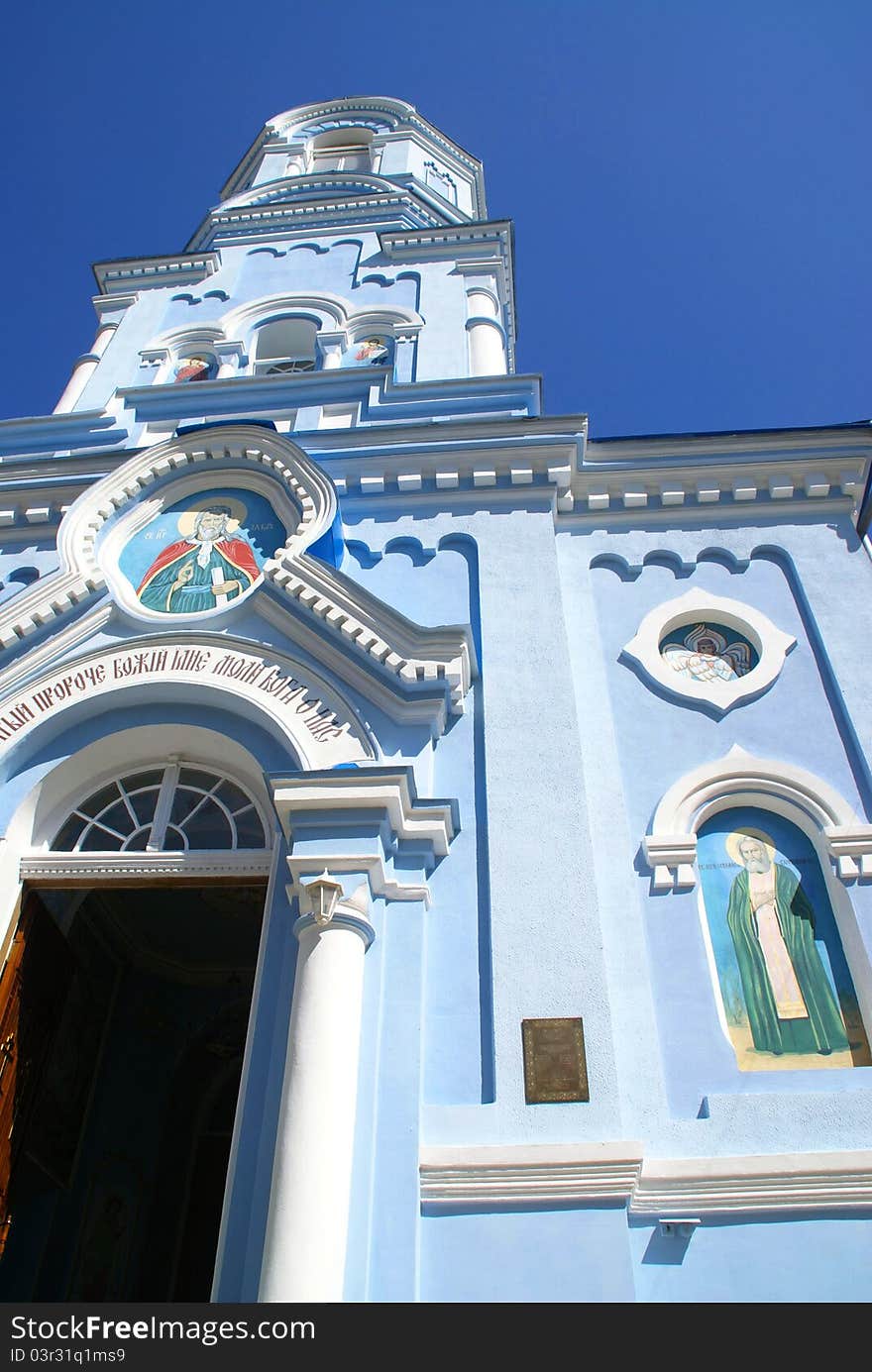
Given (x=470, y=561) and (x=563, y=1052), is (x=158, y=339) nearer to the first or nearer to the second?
(x=470, y=561)

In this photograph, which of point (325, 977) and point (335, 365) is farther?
point (335, 365)

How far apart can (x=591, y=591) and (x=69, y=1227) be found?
628 centimetres

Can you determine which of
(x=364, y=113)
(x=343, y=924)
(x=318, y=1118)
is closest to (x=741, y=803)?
(x=343, y=924)

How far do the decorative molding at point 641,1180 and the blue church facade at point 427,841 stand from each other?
0.02 m

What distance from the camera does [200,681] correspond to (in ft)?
23.6

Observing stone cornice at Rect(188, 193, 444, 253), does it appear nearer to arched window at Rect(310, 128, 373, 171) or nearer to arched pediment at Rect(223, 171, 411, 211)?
arched pediment at Rect(223, 171, 411, 211)

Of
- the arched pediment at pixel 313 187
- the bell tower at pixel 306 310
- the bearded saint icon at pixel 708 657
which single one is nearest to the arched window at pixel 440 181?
the bell tower at pixel 306 310

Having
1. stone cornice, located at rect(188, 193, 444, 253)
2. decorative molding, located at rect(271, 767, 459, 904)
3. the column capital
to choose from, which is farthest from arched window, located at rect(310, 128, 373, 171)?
the column capital

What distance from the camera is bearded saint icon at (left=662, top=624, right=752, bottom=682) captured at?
7.77 m

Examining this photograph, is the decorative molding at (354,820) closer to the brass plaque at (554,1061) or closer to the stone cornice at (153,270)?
the brass plaque at (554,1061)

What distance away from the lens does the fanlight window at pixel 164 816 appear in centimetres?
705

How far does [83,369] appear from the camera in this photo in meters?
11.9

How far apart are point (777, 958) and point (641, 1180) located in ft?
5.23

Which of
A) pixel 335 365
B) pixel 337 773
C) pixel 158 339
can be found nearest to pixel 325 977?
pixel 337 773
